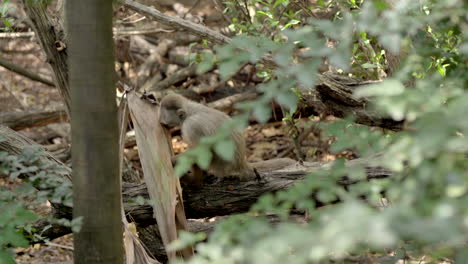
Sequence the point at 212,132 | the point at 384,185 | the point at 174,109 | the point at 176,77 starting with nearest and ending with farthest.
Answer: the point at 384,185 < the point at 212,132 < the point at 174,109 < the point at 176,77

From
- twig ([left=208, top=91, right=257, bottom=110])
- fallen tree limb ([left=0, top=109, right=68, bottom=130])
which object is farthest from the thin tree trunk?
fallen tree limb ([left=0, top=109, right=68, bottom=130])

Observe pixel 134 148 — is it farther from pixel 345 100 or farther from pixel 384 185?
pixel 384 185

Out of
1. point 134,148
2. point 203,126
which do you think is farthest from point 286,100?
point 134,148

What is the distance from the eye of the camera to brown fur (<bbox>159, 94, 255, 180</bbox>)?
489 cm

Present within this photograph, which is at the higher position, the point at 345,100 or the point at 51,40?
the point at 51,40

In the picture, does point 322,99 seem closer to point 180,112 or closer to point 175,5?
point 180,112

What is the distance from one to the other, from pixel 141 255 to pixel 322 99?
1895 millimetres

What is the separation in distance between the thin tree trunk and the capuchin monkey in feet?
5.97

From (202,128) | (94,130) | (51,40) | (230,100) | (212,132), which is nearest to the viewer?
(94,130)

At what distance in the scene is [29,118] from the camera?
7992 mm

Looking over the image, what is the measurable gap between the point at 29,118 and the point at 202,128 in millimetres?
3750

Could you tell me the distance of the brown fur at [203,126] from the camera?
4891 mm

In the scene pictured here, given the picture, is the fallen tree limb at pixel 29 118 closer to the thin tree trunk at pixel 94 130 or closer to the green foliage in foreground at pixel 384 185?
the thin tree trunk at pixel 94 130

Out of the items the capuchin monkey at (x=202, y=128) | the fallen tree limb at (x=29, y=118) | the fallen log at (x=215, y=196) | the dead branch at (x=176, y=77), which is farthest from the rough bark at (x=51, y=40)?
the dead branch at (x=176, y=77)
